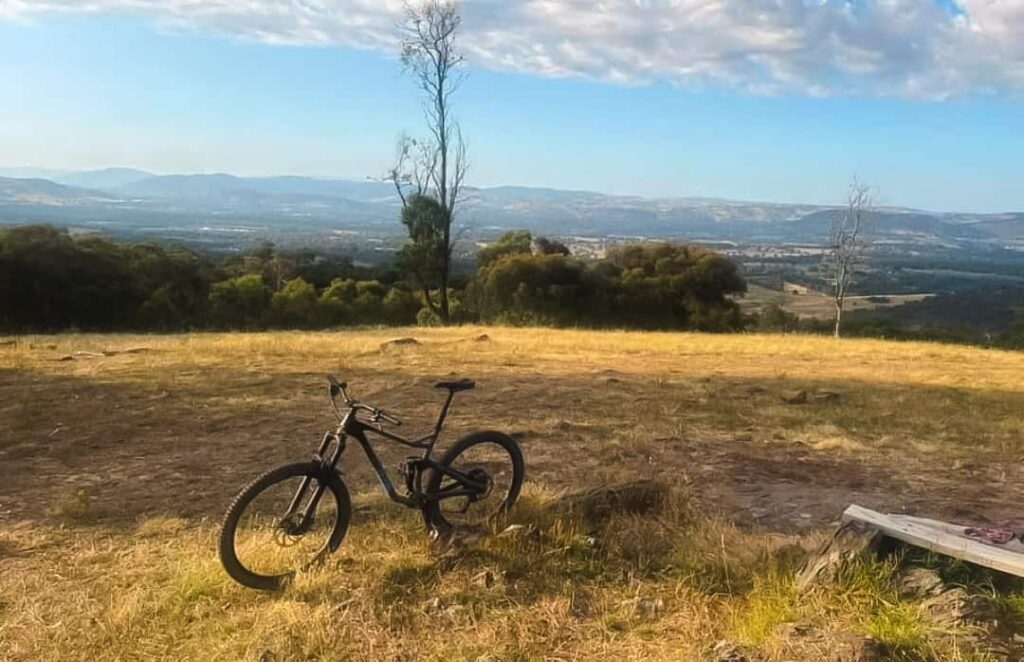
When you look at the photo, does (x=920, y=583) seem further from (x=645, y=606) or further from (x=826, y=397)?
(x=826, y=397)

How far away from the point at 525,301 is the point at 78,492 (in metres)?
23.1

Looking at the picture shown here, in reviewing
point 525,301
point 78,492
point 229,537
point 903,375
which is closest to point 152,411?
→ point 78,492

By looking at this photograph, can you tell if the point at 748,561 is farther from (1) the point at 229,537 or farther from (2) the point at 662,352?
(2) the point at 662,352

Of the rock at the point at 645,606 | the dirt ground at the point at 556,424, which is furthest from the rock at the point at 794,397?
the rock at the point at 645,606

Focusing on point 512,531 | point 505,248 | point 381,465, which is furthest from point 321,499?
point 505,248

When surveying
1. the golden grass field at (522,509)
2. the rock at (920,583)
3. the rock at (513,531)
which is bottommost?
the golden grass field at (522,509)

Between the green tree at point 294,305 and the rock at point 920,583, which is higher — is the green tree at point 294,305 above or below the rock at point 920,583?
below

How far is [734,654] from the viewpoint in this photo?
291 centimetres

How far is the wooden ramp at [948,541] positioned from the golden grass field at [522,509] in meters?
0.10

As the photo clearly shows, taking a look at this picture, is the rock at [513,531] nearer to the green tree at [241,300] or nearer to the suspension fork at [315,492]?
the suspension fork at [315,492]

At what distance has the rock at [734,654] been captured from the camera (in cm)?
287

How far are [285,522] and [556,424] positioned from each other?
4190 millimetres

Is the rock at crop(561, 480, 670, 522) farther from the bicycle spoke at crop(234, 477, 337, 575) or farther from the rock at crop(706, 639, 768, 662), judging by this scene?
the rock at crop(706, 639, 768, 662)

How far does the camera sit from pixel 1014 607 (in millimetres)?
3203
